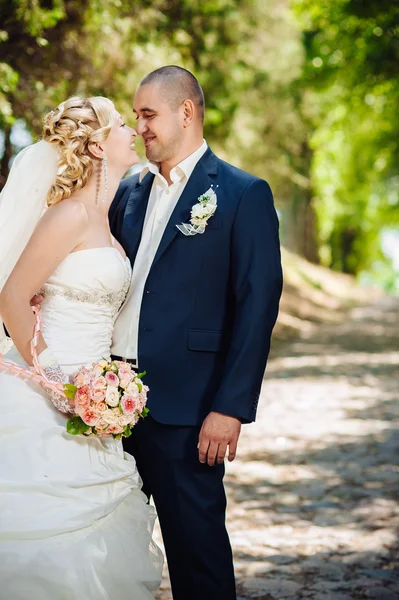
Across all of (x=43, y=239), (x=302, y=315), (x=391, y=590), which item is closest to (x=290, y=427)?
(x=391, y=590)

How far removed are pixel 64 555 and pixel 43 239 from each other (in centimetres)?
115

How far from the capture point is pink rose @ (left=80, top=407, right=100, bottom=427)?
310cm

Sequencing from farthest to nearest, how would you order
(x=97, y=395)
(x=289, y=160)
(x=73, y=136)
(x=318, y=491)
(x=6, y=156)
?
(x=289, y=160) < (x=6, y=156) < (x=318, y=491) < (x=73, y=136) < (x=97, y=395)

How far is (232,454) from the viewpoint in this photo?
11.4ft

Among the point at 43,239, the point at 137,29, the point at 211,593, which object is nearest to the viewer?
the point at 43,239

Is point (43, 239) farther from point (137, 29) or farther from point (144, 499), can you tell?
point (137, 29)

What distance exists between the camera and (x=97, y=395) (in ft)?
10.1

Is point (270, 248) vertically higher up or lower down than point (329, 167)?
lower down

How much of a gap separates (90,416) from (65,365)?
0.37 m

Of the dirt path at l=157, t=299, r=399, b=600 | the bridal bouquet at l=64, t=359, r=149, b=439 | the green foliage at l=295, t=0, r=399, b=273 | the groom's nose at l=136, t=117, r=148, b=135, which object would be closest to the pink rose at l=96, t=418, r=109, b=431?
the bridal bouquet at l=64, t=359, r=149, b=439

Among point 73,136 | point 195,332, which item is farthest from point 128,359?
point 73,136

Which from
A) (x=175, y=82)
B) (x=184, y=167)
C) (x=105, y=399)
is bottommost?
(x=105, y=399)

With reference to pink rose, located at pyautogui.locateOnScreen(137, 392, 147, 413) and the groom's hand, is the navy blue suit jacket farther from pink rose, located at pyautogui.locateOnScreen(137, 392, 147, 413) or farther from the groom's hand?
pink rose, located at pyautogui.locateOnScreen(137, 392, 147, 413)

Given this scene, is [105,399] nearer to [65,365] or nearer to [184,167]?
[65,365]
